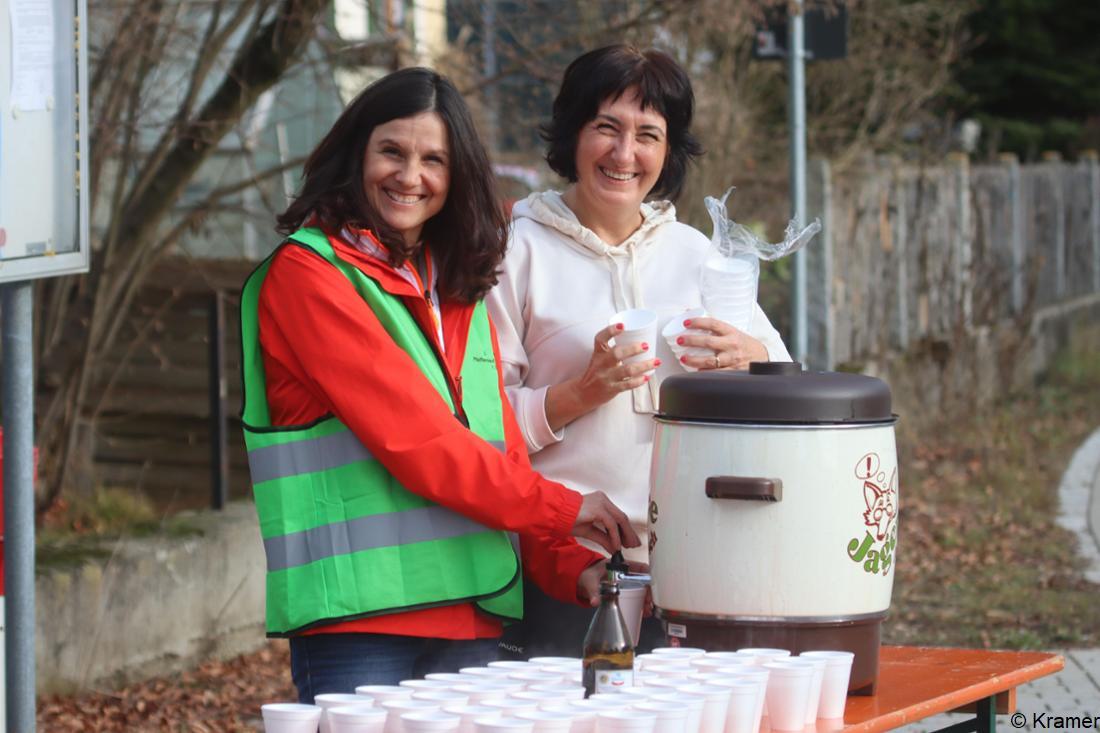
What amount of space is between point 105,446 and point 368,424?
8086 millimetres

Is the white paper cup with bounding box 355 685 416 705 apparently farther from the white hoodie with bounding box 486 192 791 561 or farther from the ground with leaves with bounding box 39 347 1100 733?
the ground with leaves with bounding box 39 347 1100 733

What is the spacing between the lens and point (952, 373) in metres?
14.2

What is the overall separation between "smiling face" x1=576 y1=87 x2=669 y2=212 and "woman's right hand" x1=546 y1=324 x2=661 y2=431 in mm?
350

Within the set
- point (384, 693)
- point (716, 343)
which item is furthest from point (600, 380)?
point (384, 693)

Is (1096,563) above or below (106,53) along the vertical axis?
below

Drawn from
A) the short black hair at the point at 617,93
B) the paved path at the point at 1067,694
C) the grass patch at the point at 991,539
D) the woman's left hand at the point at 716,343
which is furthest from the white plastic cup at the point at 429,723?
the grass patch at the point at 991,539

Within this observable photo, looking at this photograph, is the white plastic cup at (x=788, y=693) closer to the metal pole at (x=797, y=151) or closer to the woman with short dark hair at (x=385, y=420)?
the woman with short dark hair at (x=385, y=420)

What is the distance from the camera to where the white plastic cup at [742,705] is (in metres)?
3.00

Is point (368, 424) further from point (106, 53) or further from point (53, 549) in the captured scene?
point (106, 53)

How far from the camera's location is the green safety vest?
3322 millimetres

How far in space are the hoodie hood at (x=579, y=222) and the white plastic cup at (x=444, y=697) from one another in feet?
4.17

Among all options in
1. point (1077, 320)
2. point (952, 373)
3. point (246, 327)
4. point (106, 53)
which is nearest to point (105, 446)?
point (106, 53)

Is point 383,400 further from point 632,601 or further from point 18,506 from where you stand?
point 18,506

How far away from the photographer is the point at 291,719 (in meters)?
2.86
